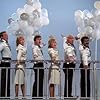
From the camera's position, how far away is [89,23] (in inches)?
260

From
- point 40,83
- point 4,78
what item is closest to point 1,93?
point 4,78

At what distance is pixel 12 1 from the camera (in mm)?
7410

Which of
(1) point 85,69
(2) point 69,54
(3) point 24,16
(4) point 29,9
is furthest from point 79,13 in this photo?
(1) point 85,69

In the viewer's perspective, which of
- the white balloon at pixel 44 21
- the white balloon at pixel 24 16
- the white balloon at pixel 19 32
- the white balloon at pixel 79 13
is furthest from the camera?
the white balloon at pixel 44 21

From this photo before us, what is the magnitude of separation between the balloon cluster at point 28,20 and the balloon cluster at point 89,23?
64 centimetres

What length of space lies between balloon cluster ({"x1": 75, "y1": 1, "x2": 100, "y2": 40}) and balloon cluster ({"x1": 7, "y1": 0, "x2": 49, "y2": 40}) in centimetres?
64

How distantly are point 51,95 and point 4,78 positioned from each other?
0.73 metres

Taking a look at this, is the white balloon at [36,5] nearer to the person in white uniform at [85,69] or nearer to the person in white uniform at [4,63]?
the person in white uniform at [4,63]

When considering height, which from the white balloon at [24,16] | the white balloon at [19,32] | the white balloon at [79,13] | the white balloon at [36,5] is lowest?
the white balloon at [19,32]

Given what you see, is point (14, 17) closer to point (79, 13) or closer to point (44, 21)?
point (44, 21)

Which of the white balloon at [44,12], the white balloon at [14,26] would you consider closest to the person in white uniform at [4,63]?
the white balloon at [14,26]

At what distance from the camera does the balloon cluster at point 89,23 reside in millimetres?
6535

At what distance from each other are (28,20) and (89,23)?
38.6 inches

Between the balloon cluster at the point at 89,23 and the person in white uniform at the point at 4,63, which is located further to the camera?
the balloon cluster at the point at 89,23
